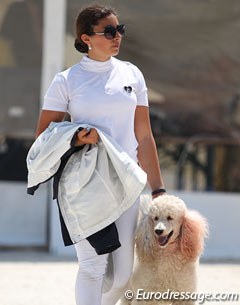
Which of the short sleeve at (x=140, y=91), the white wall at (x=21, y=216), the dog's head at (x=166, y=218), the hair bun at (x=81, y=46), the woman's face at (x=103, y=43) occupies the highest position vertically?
the woman's face at (x=103, y=43)

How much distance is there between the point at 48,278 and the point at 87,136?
3.07m

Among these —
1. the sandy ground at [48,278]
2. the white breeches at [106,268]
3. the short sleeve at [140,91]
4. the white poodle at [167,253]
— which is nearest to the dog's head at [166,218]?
the white poodle at [167,253]

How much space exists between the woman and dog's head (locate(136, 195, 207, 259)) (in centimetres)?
8

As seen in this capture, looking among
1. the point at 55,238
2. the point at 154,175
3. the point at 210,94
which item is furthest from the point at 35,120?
the point at 154,175

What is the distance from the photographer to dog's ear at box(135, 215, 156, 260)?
439 centimetres

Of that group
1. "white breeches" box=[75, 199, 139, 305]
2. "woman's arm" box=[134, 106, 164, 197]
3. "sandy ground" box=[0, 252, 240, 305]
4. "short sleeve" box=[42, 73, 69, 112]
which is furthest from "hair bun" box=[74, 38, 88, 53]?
"sandy ground" box=[0, 252, 240, 305]

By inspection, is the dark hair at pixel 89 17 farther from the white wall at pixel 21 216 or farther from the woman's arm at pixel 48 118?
the white wall at pixel 21 216

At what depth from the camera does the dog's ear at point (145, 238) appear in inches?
173

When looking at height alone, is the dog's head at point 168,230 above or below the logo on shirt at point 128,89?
below

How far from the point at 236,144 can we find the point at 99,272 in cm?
448

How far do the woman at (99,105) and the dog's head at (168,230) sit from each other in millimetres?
76

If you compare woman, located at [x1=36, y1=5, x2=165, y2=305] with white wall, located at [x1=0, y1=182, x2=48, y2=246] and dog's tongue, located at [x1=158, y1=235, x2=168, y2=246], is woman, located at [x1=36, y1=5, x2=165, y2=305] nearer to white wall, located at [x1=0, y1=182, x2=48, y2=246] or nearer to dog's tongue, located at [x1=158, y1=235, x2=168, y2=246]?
dog's tongue, located at [x1=158, y1=235, x2=168, y2=246]

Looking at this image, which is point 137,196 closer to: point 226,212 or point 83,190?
point 83,190

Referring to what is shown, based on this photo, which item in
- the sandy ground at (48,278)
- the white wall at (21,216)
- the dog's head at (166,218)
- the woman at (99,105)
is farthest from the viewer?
the white wall at (21,216)
